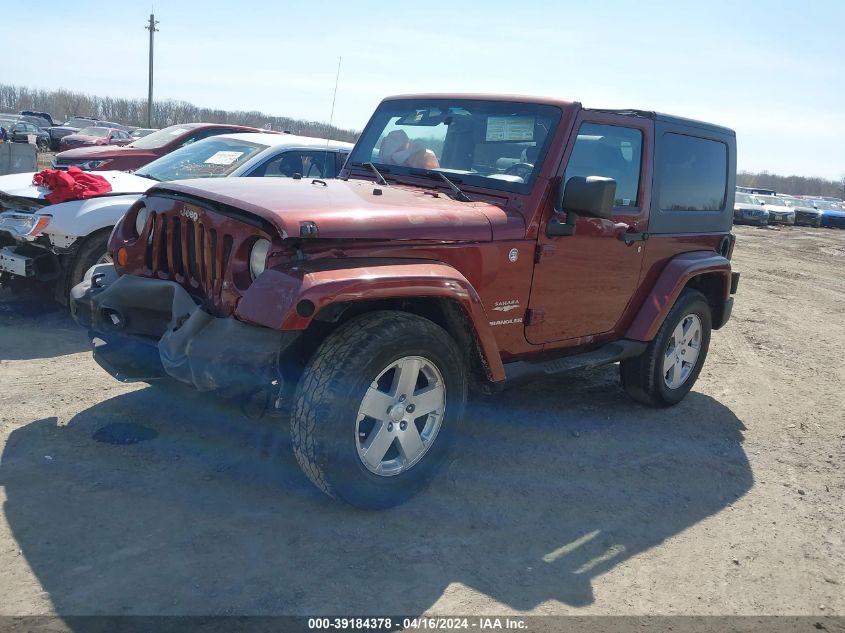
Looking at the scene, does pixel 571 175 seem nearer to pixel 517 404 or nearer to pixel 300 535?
pixel 517 404

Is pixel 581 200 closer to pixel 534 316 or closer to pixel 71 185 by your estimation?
pixel 534 316

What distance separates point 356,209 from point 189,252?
91 cm

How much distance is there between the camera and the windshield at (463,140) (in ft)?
13.6

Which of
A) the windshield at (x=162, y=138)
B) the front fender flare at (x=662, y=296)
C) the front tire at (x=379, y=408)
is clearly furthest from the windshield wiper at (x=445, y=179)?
the windshield at (x=162, y=138)

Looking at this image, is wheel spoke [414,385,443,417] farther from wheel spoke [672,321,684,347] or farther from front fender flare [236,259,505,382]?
wheel spoke [672,321,684,347]

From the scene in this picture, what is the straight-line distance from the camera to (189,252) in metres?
3.60

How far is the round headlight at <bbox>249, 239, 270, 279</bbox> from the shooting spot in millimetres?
3244

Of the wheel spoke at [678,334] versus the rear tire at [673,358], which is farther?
the wheel spoke at [678,334]

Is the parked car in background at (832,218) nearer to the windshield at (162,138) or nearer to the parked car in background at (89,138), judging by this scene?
the parked car in background at (89,138)

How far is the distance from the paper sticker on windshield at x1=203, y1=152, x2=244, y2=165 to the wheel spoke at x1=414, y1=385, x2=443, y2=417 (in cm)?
441

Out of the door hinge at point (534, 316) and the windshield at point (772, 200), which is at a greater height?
the windshield at point (772, 200)

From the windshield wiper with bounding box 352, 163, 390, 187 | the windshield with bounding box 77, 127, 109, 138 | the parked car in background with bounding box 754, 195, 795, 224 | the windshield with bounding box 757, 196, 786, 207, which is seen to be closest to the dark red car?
the windshield wiper with bounding box 352, 163, 390, 187

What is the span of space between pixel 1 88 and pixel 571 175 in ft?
420

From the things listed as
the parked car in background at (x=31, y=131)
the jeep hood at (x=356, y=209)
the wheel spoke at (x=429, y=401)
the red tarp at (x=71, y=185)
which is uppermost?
the jeep hood at (x=356, y=209)
